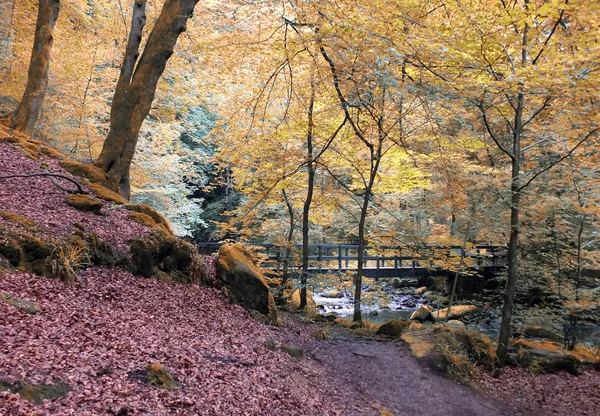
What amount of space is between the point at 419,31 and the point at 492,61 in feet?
5.58

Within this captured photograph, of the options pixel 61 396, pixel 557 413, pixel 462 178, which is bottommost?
pixel 557 413

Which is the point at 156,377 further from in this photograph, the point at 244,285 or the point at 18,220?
the point at 244,285

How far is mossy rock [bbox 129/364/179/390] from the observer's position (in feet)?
9.89

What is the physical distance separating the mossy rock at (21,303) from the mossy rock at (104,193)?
10.9 feet

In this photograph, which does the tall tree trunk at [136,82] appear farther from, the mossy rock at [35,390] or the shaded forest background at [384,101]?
the mossy rock at [35,390]

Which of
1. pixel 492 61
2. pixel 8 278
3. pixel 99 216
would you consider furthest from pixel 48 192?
pixel 492 61

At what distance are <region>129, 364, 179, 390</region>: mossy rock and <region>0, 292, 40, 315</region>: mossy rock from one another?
1.11 meters

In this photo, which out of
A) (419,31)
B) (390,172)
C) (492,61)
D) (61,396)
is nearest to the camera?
(61,396)

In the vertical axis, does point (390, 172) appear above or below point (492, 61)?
below

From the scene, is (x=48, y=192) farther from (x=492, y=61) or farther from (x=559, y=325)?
(x=559, y=325)

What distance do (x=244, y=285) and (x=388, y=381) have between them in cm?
300

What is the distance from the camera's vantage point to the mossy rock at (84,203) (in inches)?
224

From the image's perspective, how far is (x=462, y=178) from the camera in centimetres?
836

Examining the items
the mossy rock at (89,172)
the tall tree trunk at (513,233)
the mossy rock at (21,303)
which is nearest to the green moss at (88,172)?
the mossy rock at (89,172)
